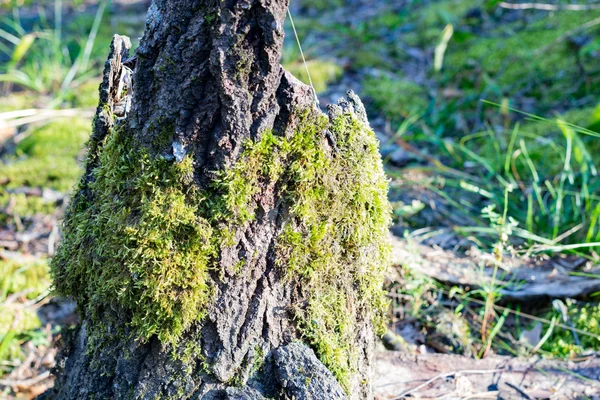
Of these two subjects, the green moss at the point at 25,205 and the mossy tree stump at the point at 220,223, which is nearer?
the mossy tree stump at the point at 220,223

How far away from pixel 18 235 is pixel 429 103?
3.92m

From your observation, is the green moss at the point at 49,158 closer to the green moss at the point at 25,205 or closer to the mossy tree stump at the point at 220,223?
the green moss at the point at 25,205

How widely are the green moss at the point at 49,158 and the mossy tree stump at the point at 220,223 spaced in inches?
119

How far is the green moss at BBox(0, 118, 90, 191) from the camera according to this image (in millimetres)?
4418

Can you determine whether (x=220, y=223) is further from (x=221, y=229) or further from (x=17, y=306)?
(x=17, y=306)

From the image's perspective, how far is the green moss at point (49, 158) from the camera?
4.42 metres

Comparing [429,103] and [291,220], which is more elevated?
[429,103]

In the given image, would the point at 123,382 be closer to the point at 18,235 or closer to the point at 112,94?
the point at 112,94

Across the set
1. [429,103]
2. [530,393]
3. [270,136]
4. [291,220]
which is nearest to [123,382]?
[291,220]

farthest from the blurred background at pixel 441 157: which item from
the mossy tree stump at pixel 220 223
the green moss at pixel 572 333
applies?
the mossy tree stump at pixel 220 223

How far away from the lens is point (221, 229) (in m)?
1.49

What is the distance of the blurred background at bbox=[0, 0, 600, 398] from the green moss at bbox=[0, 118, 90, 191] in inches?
0.6

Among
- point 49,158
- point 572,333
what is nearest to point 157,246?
point 572,333

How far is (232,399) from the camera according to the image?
1.48 m
